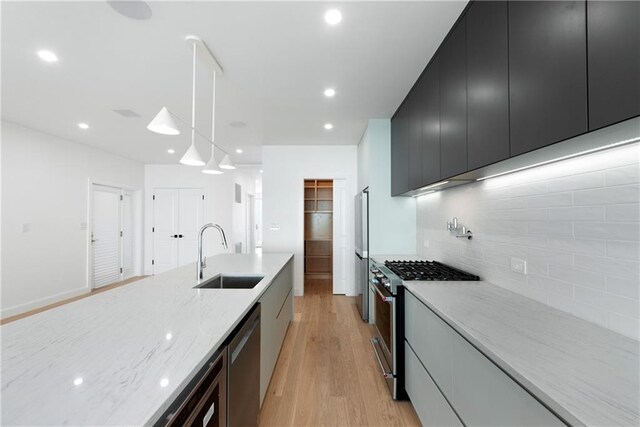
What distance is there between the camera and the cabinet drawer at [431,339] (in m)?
1.29

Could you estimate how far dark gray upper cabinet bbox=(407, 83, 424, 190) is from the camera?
7.82 feet

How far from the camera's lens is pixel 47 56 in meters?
2.08

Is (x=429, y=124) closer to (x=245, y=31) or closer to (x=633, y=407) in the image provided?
(x=245, y=31)

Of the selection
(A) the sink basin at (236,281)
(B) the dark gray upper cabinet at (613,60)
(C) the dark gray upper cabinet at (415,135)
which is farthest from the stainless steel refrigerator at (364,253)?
(B) the dark gray upper cabinet at (613,60)

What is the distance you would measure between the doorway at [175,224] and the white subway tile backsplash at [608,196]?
6455 millimetres

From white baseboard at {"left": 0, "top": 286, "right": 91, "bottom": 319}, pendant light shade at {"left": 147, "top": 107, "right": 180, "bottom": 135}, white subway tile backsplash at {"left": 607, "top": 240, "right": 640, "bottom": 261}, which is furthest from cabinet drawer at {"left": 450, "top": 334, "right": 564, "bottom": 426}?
white baseboard at {"left": 0, "top": 286, "right": 91, "bottom": 319}

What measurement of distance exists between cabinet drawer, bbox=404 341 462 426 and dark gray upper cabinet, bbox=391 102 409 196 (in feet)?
5.32

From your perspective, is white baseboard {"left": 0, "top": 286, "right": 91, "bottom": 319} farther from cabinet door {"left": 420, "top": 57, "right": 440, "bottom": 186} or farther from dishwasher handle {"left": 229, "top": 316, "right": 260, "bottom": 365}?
cabinet door {"left": 420, "top": 57, "right": 440, "bottom": 186}

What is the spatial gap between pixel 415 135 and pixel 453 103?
76 cm

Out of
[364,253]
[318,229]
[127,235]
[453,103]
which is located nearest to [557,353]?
[453,103]

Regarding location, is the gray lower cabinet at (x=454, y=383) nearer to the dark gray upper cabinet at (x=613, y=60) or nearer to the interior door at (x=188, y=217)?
the dark gray upper cabinet at (x=613, y=60)

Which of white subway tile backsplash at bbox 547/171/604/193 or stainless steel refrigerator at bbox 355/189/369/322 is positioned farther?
stainless steel refrigerator at bbox 355/189/369/322

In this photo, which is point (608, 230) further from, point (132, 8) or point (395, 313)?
point (132, 8)

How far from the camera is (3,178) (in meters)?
3.54
